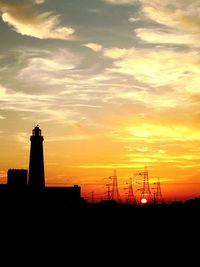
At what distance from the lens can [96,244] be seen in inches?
1400

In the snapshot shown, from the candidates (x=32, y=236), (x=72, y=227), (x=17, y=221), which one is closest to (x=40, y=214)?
(x=17, y=221)

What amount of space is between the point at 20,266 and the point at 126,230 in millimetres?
16220

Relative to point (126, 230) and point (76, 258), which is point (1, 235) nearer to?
point (76, 258)

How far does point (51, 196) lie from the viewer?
7550cm

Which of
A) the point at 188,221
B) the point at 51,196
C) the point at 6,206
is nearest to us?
the point at 188,221

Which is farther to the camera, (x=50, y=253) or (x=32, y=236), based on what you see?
(x=32, y=236)

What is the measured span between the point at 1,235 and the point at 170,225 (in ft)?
63.4

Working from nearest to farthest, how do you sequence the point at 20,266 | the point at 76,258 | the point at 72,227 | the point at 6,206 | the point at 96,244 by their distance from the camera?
the point at 20,266
the point at 76,258
the point at 96,244
the point at 72,227
the point at 6,206

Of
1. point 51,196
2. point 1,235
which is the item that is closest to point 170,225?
point 1,235

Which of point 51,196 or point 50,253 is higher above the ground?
point 51,196

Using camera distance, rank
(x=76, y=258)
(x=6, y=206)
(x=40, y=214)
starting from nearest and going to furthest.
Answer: (x=76, y=258) → (x=40, y=214) → (x=6, y=206)

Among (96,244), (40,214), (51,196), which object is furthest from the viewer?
(51,196)

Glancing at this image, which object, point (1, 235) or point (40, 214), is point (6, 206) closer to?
point (40, 214)

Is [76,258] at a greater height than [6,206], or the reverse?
[6,206]
